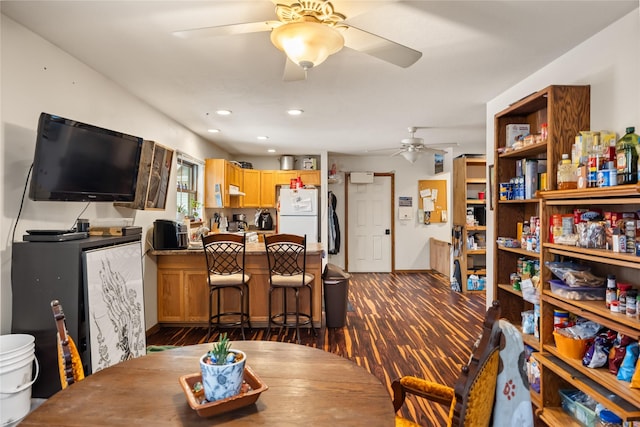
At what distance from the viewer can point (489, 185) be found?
141 inches

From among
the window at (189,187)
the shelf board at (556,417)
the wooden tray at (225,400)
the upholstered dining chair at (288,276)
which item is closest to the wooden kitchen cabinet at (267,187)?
the window at (189,187)

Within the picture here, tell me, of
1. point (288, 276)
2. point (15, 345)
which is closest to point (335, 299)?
point (288, 276)

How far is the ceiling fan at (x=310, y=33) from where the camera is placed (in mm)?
1584

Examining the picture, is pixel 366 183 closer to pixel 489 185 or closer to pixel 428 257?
pixel 428 257

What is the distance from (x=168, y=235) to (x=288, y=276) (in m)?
1.38

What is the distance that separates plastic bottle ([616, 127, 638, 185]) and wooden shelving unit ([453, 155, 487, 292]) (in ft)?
13.1

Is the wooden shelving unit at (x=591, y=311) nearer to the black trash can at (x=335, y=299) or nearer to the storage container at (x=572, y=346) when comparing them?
the storage container at (x=572, y=346)

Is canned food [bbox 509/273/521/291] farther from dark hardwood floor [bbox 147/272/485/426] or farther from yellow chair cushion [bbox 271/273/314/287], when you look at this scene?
yellow chair cushion [bbox 271/273/314/287]

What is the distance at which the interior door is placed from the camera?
292 inches

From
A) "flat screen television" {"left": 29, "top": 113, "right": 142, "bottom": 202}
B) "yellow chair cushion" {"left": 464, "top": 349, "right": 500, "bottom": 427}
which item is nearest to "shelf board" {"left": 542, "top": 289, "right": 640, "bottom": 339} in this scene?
"yellow chair cushion" {"left": 464, "top": 349, "right": 500, "bottom": 427}

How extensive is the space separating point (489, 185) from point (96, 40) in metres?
3.44

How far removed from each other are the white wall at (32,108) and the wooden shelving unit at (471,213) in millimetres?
4851

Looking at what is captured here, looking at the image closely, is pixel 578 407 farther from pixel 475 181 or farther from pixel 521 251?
pixel 475 181

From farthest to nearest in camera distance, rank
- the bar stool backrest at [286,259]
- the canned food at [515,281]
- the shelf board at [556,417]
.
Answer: the bar stool backrest at [286,259], the canned food at [515,281], the shelf board at [556,417]
